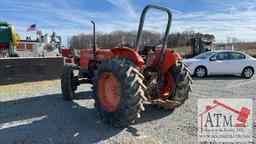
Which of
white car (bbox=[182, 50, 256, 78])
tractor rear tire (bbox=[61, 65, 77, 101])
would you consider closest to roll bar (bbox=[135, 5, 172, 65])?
tractor rear tire (bbox=[61, 65, 77, 101])

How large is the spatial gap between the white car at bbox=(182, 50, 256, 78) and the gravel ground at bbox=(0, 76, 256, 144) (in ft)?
21.3

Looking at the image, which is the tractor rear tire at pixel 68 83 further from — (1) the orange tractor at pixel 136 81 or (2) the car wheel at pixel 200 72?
(2) the car wheel at pixel 200 72

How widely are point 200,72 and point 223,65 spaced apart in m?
1.24

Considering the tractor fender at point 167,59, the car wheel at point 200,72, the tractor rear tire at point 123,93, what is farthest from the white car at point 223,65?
the tractor rear tire at point 123,93

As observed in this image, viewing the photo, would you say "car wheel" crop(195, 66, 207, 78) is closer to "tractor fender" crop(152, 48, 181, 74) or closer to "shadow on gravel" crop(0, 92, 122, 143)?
"shadow on gravel" crop(0, 92, 122, 143)

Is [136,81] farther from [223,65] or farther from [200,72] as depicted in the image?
[223,65]

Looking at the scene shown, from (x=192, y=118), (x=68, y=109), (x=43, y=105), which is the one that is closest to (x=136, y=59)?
(x=192, y=118)

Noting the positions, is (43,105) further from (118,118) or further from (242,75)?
(242,75)

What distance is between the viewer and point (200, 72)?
1545 cm

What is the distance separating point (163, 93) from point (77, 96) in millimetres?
3290

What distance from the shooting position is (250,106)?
24.9 ft

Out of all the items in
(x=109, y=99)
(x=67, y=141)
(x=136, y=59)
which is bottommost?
(x=67, y=141)

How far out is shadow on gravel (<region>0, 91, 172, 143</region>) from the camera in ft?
17.2

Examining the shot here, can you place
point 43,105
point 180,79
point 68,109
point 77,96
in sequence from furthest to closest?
1. point 77,96
2. point 43,105
3. point 68,109
4. point 180,79
